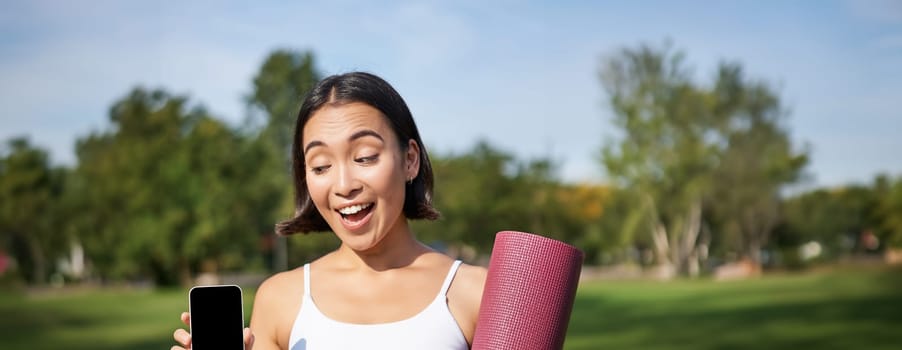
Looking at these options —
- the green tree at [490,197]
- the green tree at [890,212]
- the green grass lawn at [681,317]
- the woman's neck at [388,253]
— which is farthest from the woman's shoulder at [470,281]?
the green tree at [890,212]

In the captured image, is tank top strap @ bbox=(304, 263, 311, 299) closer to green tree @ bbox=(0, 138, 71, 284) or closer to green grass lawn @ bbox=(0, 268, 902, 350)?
green grass lawn @ bbox=(0, 268, 902, 350)

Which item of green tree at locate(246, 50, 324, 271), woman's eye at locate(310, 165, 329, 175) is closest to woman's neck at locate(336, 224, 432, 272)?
woman's eye at locate(310, 165, 329, 175)

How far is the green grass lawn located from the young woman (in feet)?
53.3

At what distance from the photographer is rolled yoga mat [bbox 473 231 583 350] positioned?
2129 millimetres

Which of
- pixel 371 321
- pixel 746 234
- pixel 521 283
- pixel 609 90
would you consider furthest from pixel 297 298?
pixel 746 234

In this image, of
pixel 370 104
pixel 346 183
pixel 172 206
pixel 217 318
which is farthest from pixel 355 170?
pixel 172 206

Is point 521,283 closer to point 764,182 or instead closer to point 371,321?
point 371,321

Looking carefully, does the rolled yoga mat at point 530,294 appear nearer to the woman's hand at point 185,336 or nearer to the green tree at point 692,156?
the woman's hand at point 185,336

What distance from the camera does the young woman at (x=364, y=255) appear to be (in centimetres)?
250

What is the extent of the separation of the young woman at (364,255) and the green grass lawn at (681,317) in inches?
639

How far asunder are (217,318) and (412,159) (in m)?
0.71

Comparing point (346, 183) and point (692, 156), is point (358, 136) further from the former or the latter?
point (692, 156)

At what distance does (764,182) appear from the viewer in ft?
165

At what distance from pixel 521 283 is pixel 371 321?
525 mm
